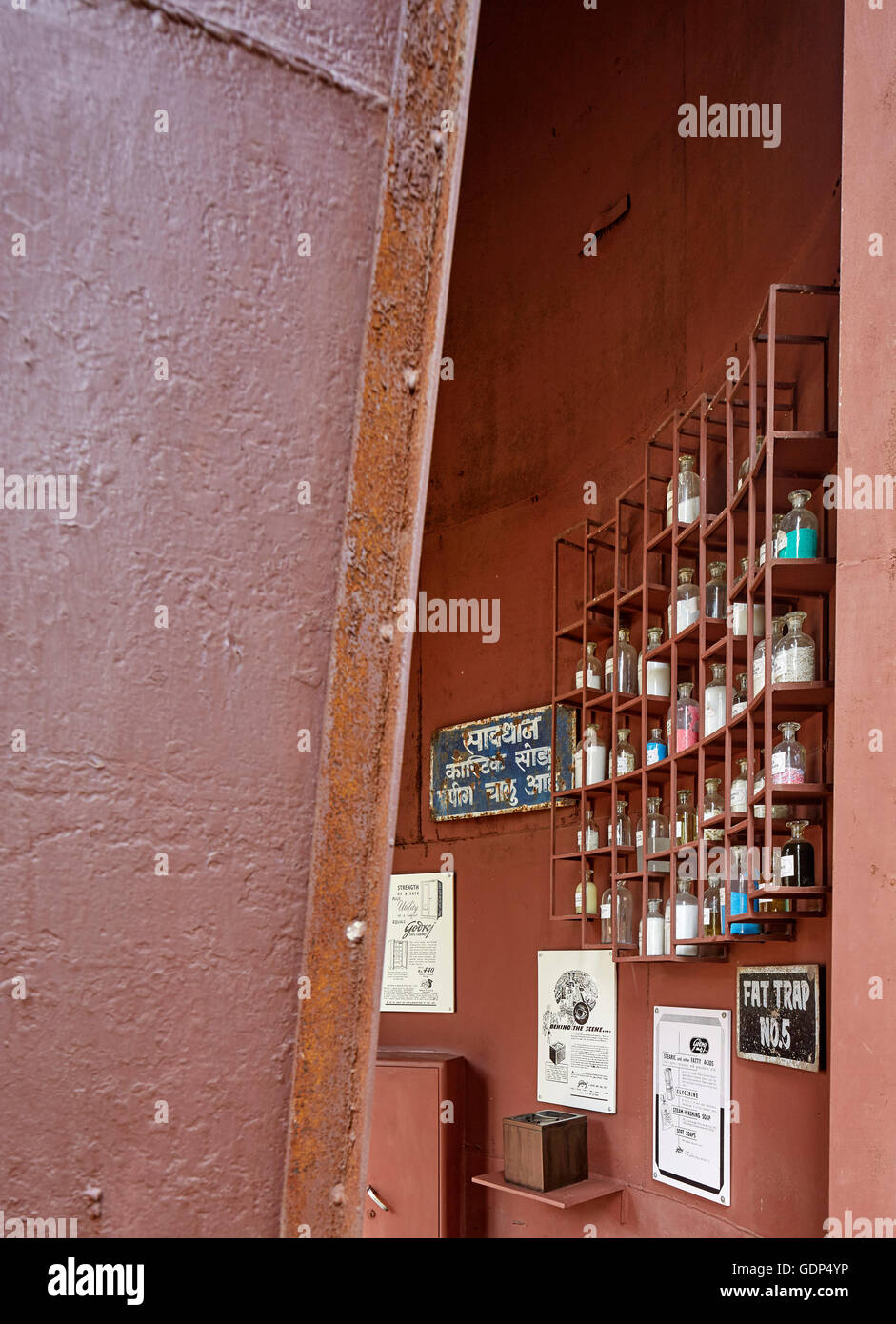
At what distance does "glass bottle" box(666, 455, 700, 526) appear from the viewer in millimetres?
2506

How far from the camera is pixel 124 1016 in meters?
0.49

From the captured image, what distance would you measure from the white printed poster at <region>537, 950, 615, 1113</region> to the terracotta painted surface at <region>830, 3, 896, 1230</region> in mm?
1584

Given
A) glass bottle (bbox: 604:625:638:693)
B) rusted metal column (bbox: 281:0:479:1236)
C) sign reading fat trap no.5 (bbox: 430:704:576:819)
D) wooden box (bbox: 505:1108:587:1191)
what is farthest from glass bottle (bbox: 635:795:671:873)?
rusted metal column (bbox: 281:0:479:1236)

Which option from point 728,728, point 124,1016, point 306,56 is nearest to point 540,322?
point 728,728

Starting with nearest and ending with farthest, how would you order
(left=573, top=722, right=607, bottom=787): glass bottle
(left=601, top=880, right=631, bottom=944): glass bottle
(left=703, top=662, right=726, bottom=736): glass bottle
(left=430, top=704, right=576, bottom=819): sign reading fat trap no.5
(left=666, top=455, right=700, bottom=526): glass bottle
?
1. (left=703, top=662, right=726, bottom=736): glass bottle
2. (left=666, top=455, right=700, bottom=526): glass bottle
3. (left=601, top=880, right=631, bottom=944): glass bottle
4. (left=573, top=722, right=607, bottom=787): glass bottle
5. (left=430, top=704, right=576, bottom=819): sign reading fat trap no.5

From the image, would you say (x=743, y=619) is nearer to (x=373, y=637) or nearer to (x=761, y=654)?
(x=761, y=654)

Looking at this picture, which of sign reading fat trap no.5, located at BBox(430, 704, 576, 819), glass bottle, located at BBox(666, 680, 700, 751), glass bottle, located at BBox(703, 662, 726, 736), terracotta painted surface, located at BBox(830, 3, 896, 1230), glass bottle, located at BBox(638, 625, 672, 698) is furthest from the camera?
sign reading fat trap no.5, located at BBox(430, 704, 576, 819)

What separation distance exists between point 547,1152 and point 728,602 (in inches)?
64.8

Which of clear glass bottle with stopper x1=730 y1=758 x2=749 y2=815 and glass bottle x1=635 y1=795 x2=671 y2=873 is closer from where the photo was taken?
clear glass bottle with stopper x1=730 y1=758 x2=749 y2=815

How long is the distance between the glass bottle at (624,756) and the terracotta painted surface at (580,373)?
1.78ft

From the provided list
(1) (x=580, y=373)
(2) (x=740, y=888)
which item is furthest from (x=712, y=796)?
(1) (x=580, y=373)

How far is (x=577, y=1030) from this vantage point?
10.2ft

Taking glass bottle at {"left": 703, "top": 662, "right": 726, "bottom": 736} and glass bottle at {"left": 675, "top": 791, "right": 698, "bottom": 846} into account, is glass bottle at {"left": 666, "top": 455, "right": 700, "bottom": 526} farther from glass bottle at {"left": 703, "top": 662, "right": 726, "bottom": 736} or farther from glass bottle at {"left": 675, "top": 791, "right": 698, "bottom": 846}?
glass bottle at {"left": 675, "top": 791, "right": 698, "bottom": 846}

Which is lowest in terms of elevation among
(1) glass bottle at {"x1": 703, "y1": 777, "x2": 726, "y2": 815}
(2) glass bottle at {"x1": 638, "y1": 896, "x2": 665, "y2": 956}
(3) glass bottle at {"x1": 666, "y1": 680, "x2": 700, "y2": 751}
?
(2) glass bottle at {"x1": 638, "y1": 896, "x2": 665, "y2": 956}
